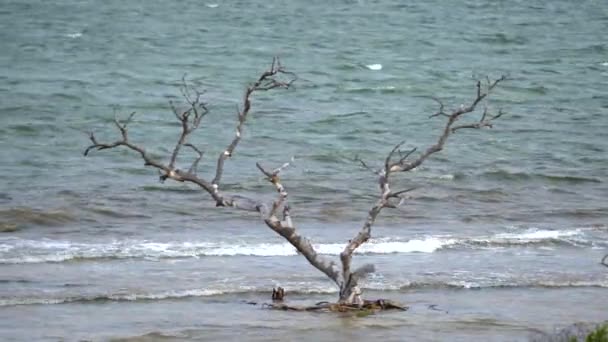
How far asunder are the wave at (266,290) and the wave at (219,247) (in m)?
1.92

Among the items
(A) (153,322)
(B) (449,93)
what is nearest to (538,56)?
(B) (449,93)

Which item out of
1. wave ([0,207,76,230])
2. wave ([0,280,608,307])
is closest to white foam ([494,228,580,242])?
wave ([0,280,608,307])

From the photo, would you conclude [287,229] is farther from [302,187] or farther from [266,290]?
[302,187]

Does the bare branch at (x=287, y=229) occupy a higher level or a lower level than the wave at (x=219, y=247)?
higher

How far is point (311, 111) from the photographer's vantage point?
1144 inches

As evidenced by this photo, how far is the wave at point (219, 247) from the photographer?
14.7 m

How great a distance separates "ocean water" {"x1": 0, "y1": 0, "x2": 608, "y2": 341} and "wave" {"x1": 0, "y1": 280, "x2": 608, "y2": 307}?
0.03 meters

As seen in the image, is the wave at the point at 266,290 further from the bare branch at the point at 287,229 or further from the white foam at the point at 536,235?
the white foam at the point at 536,235

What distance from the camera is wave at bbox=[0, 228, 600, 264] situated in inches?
579

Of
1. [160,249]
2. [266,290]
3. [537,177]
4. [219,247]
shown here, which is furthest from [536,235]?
[537,177]

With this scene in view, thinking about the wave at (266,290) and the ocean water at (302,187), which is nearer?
the ocean water at (302,187)

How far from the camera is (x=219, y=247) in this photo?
15.4 metres

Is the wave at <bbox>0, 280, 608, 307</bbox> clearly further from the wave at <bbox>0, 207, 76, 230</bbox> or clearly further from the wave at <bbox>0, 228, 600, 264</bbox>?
the wave at <bbox>0, 207, 76, 230</bbox>

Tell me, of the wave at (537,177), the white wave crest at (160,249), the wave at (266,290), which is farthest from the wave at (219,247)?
the wave at (537,177)
